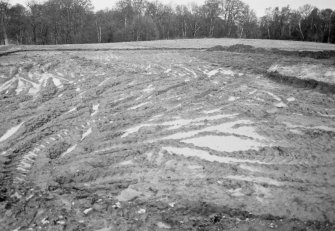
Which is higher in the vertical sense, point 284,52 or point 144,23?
point 144,23

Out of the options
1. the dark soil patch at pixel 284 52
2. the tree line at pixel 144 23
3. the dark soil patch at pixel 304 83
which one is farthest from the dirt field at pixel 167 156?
the tree line at pixel 144 23

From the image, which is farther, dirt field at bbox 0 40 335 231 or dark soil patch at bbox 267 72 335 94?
dark soil patch at bbox 267 72 335 94

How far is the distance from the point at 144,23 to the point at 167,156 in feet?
146

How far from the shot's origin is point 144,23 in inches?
1820

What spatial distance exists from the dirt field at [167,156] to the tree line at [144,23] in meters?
36.9

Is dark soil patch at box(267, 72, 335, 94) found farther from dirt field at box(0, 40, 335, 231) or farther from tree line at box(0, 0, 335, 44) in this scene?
tree line at box(0, 0, 335, 44)

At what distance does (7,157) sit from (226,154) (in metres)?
3.95

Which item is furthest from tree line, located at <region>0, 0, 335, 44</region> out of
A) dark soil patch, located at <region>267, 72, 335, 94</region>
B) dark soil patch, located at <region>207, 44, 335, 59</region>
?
dark soil patch, located at <region>267, 72, 335, 94</region>

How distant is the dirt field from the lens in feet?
11.5

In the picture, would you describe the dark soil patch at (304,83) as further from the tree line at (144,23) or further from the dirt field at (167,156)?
the tree line at (144,23)

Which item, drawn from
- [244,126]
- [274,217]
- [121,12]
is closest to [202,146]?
[244,126]

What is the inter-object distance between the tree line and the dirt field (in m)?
36.9

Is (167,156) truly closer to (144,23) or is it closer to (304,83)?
(304,83)


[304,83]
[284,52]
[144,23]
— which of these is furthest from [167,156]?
[144,23]
